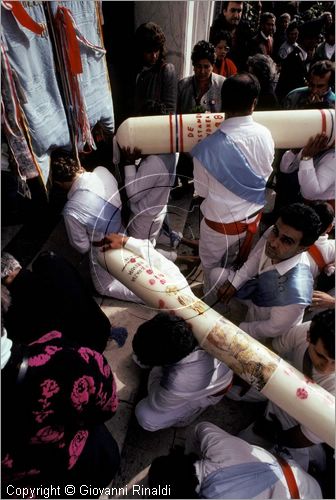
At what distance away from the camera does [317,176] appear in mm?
3092

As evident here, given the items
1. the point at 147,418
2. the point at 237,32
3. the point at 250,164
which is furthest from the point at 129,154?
the point at 237,32

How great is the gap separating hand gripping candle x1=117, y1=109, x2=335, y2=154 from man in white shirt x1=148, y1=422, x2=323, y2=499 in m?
2.14

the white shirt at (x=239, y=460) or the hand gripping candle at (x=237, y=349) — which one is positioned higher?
the hand gripping candle at (x=237, y=349)

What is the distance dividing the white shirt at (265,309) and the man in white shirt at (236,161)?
1.03 ft

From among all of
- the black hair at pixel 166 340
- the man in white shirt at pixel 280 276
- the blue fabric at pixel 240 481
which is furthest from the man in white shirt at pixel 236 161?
the blue fabric at pixel 240 481

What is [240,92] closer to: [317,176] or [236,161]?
[236,161]

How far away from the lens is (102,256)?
8.75 ft

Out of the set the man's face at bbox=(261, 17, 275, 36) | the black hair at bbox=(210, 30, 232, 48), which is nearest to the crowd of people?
the black hair at bbox=(210, 30, 232, 48)

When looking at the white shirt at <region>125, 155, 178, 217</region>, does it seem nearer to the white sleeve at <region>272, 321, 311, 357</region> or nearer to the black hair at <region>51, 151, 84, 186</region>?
the black hair at <region>51, 151, 84, 186</region>

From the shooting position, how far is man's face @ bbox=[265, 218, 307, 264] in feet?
7.74

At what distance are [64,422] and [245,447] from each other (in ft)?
3.27

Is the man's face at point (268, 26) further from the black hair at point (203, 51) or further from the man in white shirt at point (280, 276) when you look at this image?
the man in white shirt at point (280, 276)

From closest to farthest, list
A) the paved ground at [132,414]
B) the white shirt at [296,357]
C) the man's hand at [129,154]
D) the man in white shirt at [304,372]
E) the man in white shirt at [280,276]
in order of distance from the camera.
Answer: the man in white shirt at [304,372] → the white shirt at [296,357] → the man in white shirt at [280,276] → the paved ground at [132,414] → the man's hand at [129,154]

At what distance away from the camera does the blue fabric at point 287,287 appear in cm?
246
